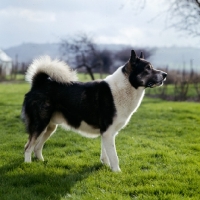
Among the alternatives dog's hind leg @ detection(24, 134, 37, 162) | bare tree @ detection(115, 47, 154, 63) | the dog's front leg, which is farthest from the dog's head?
bare tree @ detection(115, 47, 154, 63)

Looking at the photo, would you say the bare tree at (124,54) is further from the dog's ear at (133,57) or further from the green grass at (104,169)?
the dog's ear at (133,57)

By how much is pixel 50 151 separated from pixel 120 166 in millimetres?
1640

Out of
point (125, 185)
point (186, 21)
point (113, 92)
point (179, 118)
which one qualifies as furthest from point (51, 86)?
point (186, 21)

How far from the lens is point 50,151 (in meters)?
6.26

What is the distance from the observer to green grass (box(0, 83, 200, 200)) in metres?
4.10

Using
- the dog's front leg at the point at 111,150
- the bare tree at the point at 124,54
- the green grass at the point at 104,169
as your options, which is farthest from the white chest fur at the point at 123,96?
the bare tree at the point at 124,54

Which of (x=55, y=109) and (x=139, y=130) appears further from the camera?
(x=139, y=130)

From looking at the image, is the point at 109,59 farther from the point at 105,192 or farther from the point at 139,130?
the point at 105,192

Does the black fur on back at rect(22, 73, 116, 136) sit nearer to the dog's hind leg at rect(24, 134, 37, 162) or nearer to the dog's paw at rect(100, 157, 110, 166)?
the dog's hind leg at rect(24, 134, 37, 162)

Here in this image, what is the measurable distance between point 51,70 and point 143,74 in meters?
1.52

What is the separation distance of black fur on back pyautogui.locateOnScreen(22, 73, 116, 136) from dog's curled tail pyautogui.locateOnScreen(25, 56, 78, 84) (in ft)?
0.22

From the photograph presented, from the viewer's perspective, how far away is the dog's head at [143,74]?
5.01 meters

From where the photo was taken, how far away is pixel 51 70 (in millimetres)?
5391

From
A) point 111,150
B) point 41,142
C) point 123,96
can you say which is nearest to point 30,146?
point 41,142
